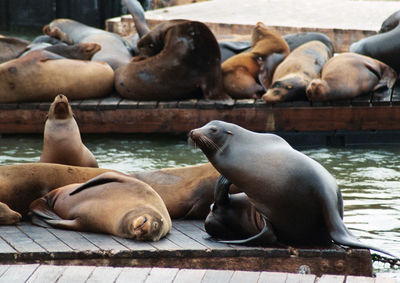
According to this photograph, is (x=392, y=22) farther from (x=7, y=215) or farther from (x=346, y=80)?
(x=7, y=215)

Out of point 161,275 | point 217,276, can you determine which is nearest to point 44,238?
point 161,275

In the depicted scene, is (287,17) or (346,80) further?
(287,17)

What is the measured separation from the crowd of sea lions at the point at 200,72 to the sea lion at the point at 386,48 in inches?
0.4

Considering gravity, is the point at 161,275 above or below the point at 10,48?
above

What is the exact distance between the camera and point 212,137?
4.91 meters

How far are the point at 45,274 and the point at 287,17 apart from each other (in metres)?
11.9

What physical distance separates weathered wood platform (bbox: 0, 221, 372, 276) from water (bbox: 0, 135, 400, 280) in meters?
1.29

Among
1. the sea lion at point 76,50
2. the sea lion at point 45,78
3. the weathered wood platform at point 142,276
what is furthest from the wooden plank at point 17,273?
the sea lion at point 76,50

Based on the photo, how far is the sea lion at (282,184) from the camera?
4738 millimetres

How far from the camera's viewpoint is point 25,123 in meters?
9.59

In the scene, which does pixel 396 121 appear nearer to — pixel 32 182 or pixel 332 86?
pixel 332 86

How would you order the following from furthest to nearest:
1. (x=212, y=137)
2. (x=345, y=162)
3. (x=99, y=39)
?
(x=99, y=39)
(x=345, y=162)
(x=212, y=137)

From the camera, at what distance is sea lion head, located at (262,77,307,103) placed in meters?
9.22

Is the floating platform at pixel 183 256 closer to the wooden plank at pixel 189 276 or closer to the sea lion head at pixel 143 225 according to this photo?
the sea lion head at pixel 143 225
